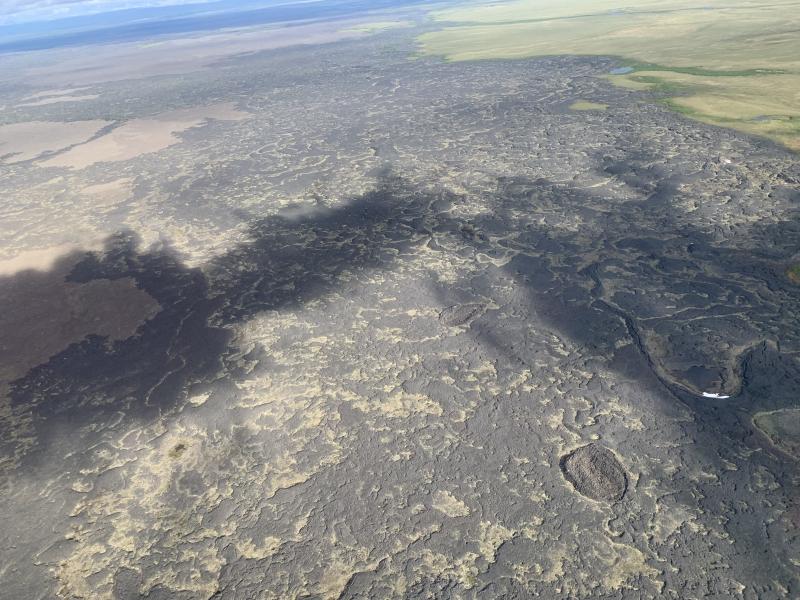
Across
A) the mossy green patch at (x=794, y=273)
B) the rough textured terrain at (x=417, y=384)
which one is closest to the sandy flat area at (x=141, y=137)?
the rough textured terrain at (x=417, y=384)

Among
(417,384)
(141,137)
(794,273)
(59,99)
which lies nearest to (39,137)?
(141,137)

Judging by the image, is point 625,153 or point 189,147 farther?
point 189,147

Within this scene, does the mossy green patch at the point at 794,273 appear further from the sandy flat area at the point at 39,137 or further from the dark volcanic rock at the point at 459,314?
the sandy flat area at the point at 39,137

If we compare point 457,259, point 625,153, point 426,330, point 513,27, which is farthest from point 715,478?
point 513,27

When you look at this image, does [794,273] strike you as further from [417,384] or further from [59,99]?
[59,99]

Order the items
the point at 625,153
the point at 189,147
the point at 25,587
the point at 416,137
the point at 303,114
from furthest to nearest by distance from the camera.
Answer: the point at 303,114, the point at 189,147, the point at 416,137, the point at 625,153, the point at 25,587

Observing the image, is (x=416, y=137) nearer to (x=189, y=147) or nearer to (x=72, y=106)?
(x=189, y=147)
